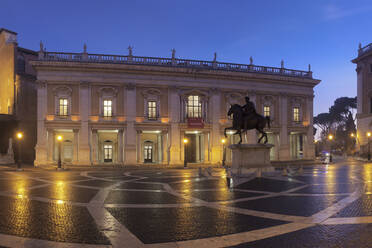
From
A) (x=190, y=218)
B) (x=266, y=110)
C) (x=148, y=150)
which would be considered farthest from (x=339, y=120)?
(x=190, y=218)

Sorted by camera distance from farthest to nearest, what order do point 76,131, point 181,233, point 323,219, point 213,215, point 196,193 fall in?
point 76,131 → point 196,193 → point 213,215 → point 323,219 → point 181,233

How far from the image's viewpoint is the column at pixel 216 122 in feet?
116

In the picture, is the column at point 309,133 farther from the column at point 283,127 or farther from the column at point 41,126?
the column at point 41,126

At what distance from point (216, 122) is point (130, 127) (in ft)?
36.7

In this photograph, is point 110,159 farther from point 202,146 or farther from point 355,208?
point 355,208

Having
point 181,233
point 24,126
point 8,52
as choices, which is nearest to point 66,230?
A: point 181,233

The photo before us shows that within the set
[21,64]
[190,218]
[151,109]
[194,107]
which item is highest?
[21,64]

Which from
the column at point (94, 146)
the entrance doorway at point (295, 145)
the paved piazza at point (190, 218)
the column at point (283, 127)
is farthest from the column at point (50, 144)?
the entrance doorway at point (295, 145)

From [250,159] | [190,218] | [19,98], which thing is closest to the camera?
[190,218]

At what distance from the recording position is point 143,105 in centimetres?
3400

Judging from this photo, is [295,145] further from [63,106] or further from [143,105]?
[63,106]

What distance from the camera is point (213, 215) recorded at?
804 centimetres

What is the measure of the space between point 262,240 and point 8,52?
43681 millimetres

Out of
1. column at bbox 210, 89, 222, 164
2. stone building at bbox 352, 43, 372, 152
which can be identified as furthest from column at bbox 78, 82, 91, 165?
stone building at bbox 352, 43, 372, 152
